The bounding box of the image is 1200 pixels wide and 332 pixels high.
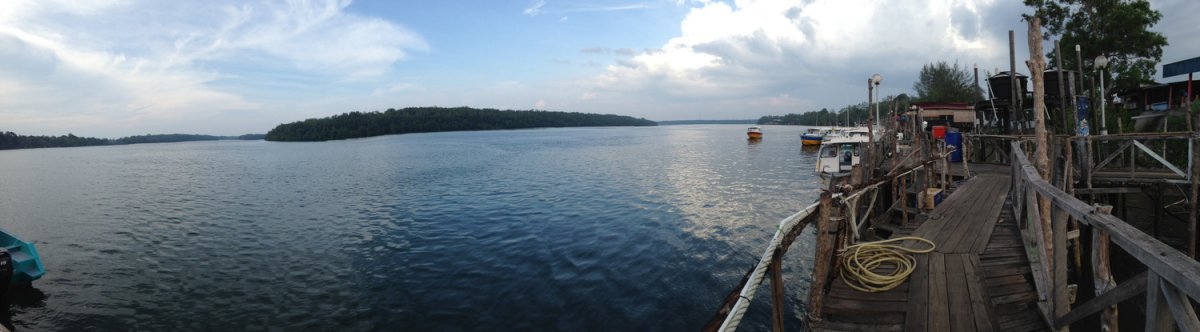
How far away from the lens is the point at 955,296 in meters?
5.82

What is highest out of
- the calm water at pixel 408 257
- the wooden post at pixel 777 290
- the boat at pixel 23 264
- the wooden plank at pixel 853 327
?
the wooden post at pixel 777 290

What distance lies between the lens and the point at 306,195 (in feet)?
92.8

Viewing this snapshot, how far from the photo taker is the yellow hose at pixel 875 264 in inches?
240

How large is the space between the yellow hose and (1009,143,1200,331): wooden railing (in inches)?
52.2

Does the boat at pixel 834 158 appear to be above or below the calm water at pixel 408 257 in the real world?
above

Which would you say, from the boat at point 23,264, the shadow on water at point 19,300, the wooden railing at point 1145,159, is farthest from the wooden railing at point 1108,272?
the boat at point 23,264

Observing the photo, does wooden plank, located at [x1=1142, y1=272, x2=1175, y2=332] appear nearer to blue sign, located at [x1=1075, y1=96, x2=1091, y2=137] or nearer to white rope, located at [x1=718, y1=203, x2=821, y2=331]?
white rope, located at [x1=718, y1=203, x2=821, y2=331]

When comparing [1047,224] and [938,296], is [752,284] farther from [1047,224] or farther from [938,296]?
[1047,224]

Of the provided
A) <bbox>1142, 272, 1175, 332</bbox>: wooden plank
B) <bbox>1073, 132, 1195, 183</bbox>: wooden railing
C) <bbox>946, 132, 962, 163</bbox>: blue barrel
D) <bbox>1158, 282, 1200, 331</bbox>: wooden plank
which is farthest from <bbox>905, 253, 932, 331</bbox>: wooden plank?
<bbox>946, 132, 962, 163</bbox>: blue barrel

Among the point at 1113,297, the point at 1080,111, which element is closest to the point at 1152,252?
the point at 1113,297

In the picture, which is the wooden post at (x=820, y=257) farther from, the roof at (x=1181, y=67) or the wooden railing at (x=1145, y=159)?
the roof at (x=1181, y=67)

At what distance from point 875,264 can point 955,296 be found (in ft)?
3.95

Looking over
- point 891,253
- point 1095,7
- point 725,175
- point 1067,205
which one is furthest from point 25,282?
point 1095,7

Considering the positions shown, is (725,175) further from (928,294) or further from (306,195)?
(928,294)
